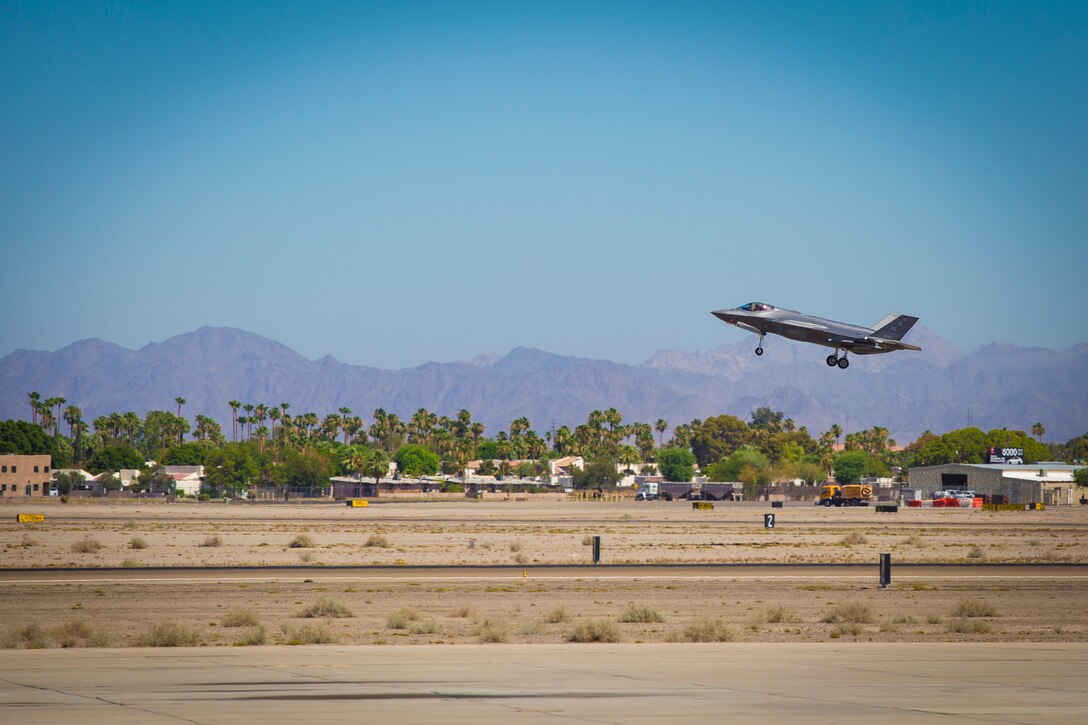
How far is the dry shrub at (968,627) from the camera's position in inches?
1192

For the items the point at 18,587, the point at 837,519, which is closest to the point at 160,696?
the point at 18,587

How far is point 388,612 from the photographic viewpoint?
35.0 meters

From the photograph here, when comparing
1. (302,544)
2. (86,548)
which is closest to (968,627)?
(302,544)

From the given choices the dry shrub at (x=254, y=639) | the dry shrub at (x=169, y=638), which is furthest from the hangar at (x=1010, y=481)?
the dry shrub at (x=169, y=638)

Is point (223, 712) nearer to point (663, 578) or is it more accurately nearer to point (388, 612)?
point (388, 612)

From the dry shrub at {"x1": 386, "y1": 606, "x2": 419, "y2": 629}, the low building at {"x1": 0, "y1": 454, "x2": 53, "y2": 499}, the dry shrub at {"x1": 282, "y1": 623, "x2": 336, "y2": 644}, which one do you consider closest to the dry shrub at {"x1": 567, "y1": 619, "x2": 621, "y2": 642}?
the dry shrub at {"x1": 386, "y1": 606, "x2": 419, "y2": 629}

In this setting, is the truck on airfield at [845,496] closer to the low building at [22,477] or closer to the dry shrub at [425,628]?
the low building at [22,477]

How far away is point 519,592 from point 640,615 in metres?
8.25

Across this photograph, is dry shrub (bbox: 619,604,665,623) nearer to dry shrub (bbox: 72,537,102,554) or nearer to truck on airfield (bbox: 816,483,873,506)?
dry shrub (bbox: 72,537,102,554)

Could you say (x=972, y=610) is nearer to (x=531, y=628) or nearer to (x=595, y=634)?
(x=595, y=634)

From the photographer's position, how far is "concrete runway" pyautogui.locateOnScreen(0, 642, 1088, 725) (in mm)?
16453

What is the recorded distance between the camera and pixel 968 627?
101ft

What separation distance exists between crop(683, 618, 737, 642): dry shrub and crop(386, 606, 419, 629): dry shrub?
6647 mm

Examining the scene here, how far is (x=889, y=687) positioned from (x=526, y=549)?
154ft
